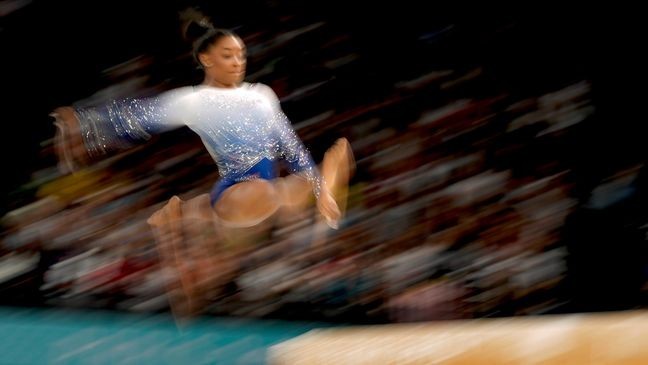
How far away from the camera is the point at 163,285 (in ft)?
6.54

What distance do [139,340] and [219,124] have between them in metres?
0.46

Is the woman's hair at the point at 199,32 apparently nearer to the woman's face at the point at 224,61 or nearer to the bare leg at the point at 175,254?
the woman's face at the point at 224,61

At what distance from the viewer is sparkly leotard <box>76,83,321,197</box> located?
1580 mm

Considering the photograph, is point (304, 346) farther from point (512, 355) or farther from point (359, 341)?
point (512, 355)

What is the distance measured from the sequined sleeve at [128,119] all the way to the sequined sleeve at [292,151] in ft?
0.56

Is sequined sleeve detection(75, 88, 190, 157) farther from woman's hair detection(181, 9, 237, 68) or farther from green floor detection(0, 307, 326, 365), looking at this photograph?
green floor detection(0, 307, 326, 365)

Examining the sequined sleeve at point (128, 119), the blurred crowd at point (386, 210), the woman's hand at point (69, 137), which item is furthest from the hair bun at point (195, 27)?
the blurred crowd at point (386, 210)

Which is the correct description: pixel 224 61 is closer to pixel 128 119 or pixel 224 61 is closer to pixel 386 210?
pixel 128 119

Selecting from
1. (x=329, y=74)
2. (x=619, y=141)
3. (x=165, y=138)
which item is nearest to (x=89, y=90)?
(x=165, y=138)

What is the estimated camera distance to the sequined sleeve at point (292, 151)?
5.29 feet

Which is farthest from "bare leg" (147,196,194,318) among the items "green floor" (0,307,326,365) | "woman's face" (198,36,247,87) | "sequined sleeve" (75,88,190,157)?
"woman's face" (198,36,247,87)

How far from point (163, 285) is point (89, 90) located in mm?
497

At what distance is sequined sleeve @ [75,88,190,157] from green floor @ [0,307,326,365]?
0.38 meters

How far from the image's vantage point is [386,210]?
2123 millimetres
